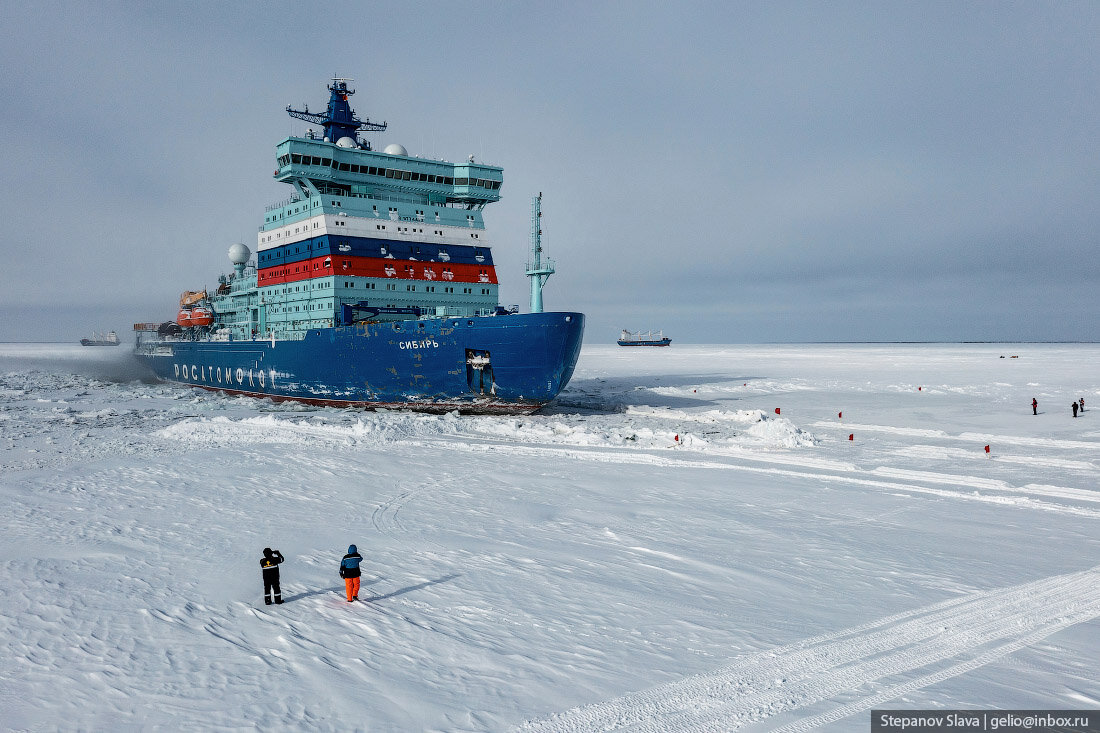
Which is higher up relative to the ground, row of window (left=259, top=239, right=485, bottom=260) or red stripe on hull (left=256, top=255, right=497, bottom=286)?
row of window (left=259, top=239, right=485, bottom=260)

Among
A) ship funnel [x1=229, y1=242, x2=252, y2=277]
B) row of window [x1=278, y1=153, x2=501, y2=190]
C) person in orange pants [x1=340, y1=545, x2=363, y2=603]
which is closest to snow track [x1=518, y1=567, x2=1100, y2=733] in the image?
person in orange pants [x1=340, y1=545, x2=363, y2=603]

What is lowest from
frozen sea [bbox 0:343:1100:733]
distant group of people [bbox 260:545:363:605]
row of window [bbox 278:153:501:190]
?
frozen sea [bbox 0:343:1100:733]

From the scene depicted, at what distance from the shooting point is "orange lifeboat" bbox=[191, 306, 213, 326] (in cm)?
4128

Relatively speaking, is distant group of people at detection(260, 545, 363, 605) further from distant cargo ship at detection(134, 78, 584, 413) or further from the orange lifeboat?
the orange lifeboat

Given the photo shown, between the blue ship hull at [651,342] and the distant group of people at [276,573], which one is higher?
the blue ship hull at [651,342]

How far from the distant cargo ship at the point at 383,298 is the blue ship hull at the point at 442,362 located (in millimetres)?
55

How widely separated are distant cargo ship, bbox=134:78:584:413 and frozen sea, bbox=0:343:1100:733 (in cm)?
587

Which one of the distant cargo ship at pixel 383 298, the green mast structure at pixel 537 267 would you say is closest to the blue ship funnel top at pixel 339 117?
the distant cargo ship at pixel 383 298

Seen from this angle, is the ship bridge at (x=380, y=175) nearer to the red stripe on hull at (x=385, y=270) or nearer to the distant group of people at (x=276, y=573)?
the red stripe on hull at (x=385, y=270)

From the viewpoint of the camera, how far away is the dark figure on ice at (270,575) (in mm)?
6852

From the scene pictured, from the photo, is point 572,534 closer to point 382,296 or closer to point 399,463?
point 399,463

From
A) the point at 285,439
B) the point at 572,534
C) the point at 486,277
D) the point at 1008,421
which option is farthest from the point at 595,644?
the point at 486,277

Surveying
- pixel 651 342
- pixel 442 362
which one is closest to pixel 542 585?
pixel 442 362

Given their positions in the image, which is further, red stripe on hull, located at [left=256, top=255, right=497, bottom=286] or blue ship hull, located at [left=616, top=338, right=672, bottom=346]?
blue ship hull, located at [left=616, top=338, right=672, bottom=346]
